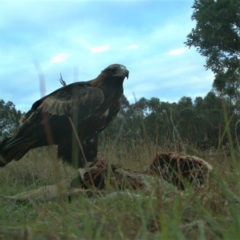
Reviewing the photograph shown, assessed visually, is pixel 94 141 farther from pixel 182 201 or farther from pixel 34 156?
pixel 182 201

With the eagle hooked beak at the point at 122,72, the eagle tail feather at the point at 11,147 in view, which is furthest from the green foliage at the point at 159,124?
the eagle tail feather at the point at 11,147

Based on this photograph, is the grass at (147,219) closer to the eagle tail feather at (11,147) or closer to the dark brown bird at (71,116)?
the dark brown bird at (71,116)

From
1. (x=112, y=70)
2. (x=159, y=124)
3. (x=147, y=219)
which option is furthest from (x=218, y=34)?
(x=147, y=219)

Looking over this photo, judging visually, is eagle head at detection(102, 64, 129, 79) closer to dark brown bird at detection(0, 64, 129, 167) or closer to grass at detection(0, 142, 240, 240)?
dark brown bird at detection(0, 64, 129, 167)

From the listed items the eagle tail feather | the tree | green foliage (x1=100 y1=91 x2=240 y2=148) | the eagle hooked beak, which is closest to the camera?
green foliage (x1=100 y1=91 x2=240 y2=148)

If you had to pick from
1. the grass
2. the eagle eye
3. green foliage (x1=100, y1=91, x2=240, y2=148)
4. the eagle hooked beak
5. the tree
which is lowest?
the grass

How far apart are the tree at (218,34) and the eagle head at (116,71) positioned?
50.9ft

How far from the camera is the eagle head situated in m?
7.13

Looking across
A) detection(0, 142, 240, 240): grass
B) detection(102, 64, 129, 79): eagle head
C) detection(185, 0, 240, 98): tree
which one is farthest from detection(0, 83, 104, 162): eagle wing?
detection(185, 0, 240, 98): tree

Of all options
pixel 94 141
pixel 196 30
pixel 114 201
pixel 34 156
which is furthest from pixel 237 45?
pixel 114 201

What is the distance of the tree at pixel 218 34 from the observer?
73.4 feet

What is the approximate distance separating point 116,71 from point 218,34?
55.0ft

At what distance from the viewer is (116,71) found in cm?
723

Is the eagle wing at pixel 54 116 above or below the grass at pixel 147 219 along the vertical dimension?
above
